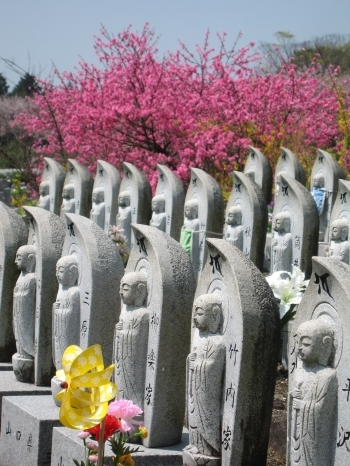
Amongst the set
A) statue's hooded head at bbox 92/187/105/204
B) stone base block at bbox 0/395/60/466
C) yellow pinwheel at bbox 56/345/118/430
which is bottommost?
stone base block at bbox 0/395/60/466

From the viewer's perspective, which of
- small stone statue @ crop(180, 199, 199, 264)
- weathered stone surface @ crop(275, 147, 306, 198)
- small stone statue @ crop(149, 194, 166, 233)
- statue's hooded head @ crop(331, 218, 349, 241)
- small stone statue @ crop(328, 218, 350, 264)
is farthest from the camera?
weathered stone surface @ crop(275, 147, 306, 198)

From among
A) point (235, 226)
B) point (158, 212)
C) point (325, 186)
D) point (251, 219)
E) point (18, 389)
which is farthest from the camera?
point (325, 186)

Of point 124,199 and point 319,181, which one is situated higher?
point 319,181

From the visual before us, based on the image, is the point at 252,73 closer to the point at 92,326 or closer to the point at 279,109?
the point at 279,109

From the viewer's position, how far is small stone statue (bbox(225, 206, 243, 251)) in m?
12.1

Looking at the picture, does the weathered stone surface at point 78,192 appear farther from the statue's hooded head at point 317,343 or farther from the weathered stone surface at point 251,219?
the statue's hooded head at point 317,343

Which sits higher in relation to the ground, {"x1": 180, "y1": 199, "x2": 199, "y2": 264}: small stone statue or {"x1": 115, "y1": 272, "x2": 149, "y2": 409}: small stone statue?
{"x1": 180, "y1": 199, "x2": 199, "y2": 264}: small stone statue

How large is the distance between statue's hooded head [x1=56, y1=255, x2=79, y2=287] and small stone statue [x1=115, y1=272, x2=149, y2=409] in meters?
0.84

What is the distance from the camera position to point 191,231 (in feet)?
41.1

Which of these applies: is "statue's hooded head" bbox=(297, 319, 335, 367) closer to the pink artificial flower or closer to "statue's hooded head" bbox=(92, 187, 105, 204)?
the pink artificial flower

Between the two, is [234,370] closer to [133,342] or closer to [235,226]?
[133,342]

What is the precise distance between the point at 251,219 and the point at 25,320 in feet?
14.8

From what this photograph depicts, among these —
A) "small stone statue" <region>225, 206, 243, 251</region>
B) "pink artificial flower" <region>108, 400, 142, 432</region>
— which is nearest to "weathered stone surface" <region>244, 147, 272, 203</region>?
"small stone statue" <region>225, 206, 243, 251</region>

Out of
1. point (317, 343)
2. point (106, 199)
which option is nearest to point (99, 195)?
point (106, 199)
